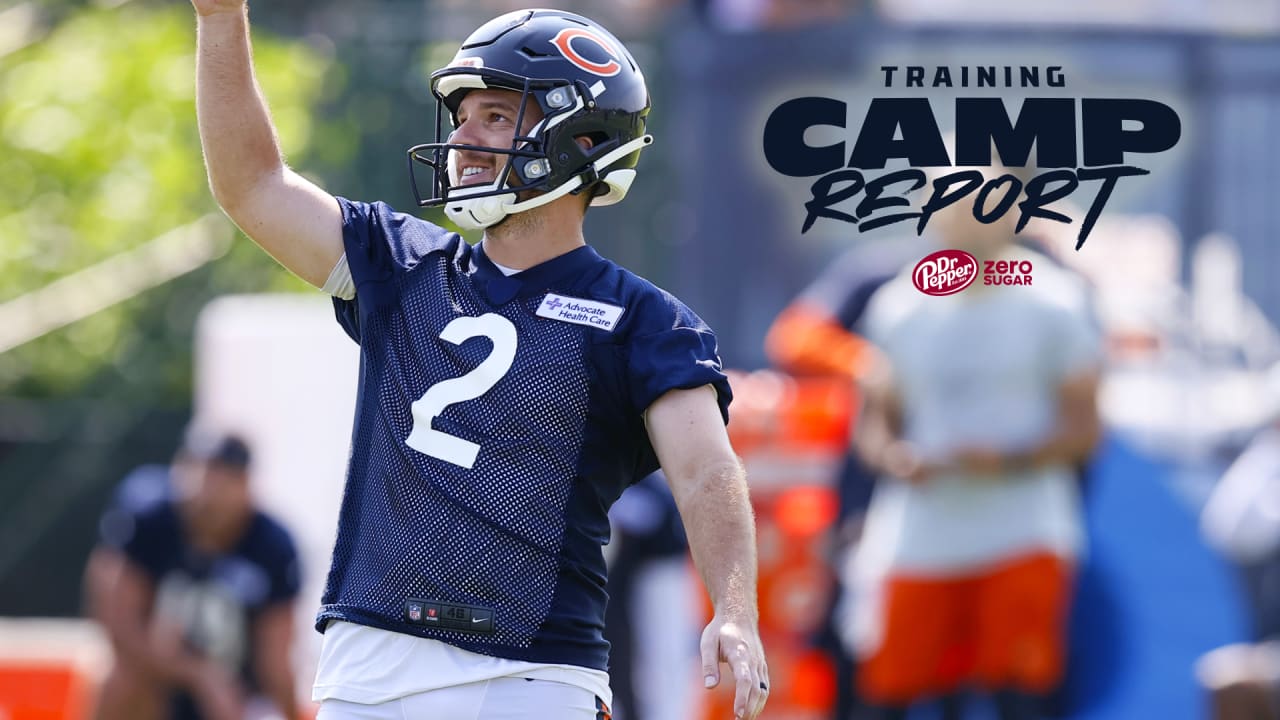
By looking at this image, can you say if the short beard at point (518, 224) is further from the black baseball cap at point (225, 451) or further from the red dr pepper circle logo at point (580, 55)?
the black baseball cap at point (225, 451)

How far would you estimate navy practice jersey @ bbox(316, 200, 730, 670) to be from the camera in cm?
308

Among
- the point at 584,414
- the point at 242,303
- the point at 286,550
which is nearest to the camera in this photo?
the point at 584,414

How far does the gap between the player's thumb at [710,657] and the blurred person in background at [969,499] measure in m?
3.80

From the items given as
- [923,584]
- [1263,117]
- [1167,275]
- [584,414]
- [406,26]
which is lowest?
[923,584]

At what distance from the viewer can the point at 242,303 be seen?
8.86 meters

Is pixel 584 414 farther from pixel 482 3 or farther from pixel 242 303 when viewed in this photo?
pixel 242 303

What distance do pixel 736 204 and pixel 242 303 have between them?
2.93 m

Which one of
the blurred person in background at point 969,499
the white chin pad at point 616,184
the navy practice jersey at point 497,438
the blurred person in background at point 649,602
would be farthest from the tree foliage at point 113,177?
the navy practice jersey at point 497,438

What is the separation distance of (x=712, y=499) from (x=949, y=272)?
1354mm

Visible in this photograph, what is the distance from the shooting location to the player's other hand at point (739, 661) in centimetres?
288

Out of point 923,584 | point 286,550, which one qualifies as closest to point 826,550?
point 923,584

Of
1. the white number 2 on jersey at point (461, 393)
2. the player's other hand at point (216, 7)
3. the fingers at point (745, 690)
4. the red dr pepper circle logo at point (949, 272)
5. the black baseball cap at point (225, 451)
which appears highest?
the player's other hand at point (216, 7)

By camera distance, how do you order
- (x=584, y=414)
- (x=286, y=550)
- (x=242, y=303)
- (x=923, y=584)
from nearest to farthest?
1. (x=584, y=414)
2. (x=923, y=584)
3. (x=286, y=550)
4. (x=242, y=303)

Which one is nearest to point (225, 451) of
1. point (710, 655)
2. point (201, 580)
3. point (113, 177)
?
point (201, 580)
